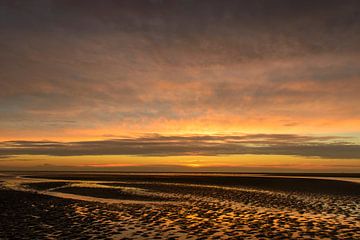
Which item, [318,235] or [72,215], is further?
[72,215]

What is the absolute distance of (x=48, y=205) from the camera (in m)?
32.3

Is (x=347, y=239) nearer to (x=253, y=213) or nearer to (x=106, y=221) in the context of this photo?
(x=253, y=213)

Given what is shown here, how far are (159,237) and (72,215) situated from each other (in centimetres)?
1072

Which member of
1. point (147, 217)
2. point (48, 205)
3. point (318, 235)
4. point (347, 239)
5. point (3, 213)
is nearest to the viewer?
point (347, 239)

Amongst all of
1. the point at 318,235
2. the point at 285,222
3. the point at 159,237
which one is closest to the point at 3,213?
the point at 159,237

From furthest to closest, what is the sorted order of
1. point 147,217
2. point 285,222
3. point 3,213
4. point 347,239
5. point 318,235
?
point 3,213 → point 147,217 → point 285,222 → point 318,235 → point 347,239

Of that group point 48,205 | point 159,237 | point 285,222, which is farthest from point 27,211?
point 285,222

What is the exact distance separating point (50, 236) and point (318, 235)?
14794mm

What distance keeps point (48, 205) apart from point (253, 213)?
19.6 m

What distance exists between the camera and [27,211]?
2831 cm

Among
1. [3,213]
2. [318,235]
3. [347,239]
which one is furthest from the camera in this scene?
[3,213]

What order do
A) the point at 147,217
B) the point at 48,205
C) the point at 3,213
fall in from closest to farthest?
1. the point at 147,217
2. the point at 3,213
3. the point at 48,205

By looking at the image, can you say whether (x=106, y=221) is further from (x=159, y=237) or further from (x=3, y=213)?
(x=3, y=213)

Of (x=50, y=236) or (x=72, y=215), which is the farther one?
(x=72, y=215)
